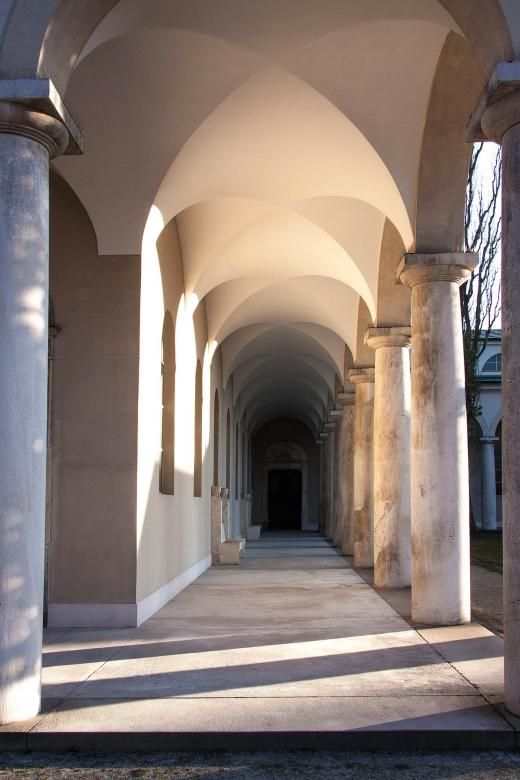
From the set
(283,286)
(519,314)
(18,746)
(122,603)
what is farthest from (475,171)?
(18,746)

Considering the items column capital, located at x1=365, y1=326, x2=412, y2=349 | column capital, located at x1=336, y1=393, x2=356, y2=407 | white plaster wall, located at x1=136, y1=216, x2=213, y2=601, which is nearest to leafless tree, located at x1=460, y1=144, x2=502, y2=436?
column capital, located at x1=336, y1=393, x2=356, y2=407

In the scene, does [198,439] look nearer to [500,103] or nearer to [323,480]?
[500,103]

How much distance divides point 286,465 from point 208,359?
81.2 ft

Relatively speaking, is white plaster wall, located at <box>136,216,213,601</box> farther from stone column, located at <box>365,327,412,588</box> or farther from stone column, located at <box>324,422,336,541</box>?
Result: stone column, located at <box>324,422,336,541</box>

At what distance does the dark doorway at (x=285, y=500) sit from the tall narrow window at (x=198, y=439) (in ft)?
84.8

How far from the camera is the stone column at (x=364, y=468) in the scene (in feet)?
52.5

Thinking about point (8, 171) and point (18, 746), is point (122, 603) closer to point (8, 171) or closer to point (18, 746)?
point (18, 746)

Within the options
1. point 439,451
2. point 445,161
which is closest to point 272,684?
point 439,451

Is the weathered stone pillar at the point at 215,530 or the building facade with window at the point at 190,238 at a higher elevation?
the building facade with window at the point at 190,238

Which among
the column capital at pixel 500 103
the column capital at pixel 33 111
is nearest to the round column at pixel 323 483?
the column capital at pixel 500 103

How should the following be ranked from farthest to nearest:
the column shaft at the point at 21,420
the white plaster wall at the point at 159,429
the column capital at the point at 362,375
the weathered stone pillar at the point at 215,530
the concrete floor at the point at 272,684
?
1. the weathered stone pillar at the point at 215,530
2. the column capital at the point at 362,375
3. the white plaster wall at the point at 159,429
4. the column shaft at the point at 21,420
5. the concrete floor at the point at 272,684

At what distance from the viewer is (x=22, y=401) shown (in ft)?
17.0

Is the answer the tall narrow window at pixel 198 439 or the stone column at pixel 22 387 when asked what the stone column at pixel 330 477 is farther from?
the stone column at pixel 22 387

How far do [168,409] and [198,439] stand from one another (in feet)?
12.0
